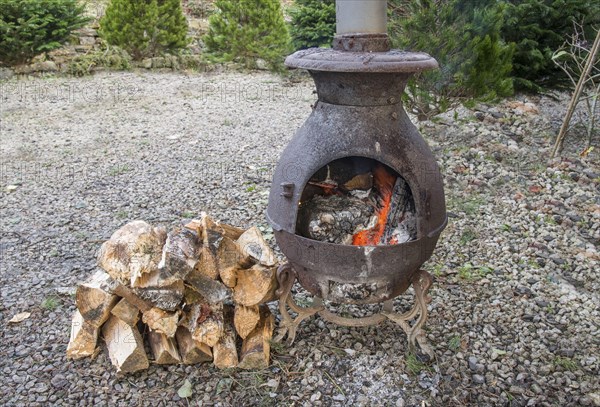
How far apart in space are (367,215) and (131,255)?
100 cm

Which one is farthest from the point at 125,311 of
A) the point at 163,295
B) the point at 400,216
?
the point at 400,216

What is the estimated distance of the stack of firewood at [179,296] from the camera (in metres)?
2.11

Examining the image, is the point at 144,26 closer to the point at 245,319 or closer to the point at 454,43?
the point at 454,43

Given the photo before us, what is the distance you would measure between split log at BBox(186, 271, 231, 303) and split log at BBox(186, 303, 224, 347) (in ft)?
0.20

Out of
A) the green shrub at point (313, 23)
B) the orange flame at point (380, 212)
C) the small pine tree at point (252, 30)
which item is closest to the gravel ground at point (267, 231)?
the orange flame at point (380, 212)

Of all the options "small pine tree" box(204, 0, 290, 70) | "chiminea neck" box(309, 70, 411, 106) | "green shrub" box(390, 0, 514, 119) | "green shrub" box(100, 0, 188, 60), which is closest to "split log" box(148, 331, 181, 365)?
"chiminea neck" box(309, 70, 411, 106)

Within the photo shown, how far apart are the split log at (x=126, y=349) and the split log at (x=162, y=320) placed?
0.28 feet

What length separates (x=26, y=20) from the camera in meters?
7.14

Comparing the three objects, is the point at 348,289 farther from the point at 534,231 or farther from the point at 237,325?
the point at 534,231

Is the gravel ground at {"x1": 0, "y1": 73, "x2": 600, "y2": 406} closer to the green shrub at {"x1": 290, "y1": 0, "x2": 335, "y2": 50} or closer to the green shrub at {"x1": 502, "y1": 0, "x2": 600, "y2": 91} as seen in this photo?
the green shrub at {"x1": 502, "y1": 0, "x2": 600, "y2": 91}

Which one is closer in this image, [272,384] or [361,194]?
[272,384]

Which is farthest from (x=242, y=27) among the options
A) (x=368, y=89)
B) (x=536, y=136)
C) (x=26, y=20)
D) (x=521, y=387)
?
(x=521, y=387)

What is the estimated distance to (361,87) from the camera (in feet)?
6.45

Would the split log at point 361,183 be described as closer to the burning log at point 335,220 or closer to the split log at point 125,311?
the burning log at point 335,220
